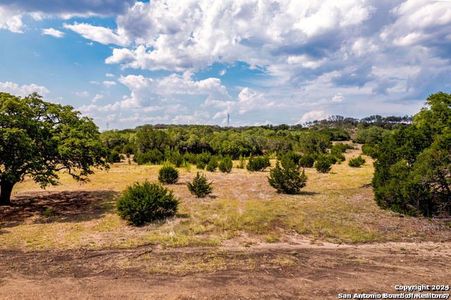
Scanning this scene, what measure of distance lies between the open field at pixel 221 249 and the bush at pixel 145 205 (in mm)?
544

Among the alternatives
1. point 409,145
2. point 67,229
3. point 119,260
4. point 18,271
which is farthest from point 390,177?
point 18,271

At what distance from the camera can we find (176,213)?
15617 millimetres

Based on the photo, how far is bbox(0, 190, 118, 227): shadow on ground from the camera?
15.3 metres

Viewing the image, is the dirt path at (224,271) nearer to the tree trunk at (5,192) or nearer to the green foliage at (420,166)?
the green foliage at (420,166)

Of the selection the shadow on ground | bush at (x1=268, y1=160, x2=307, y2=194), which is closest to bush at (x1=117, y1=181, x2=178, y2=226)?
the shadow on ground

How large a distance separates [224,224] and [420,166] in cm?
896

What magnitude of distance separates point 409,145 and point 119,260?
15867 millimetres

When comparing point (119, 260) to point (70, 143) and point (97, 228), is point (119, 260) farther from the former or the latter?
point (70, 143)

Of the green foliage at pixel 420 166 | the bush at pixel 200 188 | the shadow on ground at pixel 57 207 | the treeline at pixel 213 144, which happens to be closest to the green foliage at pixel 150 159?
the treeline at pixel 213 144

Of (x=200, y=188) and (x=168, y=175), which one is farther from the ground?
(x=168, y=175)

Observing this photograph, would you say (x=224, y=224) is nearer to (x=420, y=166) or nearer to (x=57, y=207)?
(x=420, y=166)

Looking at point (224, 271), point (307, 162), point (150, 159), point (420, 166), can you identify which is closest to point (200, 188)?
point (224, 271)

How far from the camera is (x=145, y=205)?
14.2m

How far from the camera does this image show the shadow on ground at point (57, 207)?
15.3 meters
